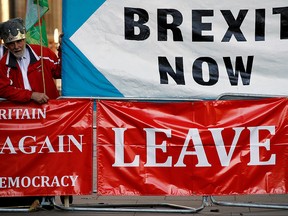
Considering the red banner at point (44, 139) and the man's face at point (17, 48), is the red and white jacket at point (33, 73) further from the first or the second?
the red banner at point (44, 139)

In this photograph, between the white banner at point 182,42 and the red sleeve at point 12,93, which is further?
the white banner at point 182,42

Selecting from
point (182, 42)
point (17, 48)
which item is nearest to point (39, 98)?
point (17, 48)

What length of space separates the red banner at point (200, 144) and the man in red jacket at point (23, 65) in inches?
29.7

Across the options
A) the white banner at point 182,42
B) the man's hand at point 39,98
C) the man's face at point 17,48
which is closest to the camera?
the man's hand at point 39,98

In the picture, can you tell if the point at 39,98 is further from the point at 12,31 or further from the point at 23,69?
the point at 12,31

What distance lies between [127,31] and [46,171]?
1.60 meters

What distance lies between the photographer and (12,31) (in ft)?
27.3

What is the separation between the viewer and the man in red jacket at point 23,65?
8336 millimetres

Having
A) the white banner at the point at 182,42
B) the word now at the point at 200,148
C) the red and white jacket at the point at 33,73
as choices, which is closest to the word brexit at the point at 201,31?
the white banner at the point at 182,42

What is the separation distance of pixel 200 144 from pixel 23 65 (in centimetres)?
196

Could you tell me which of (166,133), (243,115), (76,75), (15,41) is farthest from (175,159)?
(15,41)

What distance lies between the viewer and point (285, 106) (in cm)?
816

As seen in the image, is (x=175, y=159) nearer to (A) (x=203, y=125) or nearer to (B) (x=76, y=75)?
(A) (x=203, y=125)

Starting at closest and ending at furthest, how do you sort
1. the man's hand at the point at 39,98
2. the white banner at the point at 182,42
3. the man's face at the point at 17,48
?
the man's hand at the point at 39,98, the white banner at the point at 182,42, the man's face at the point at 17,48
